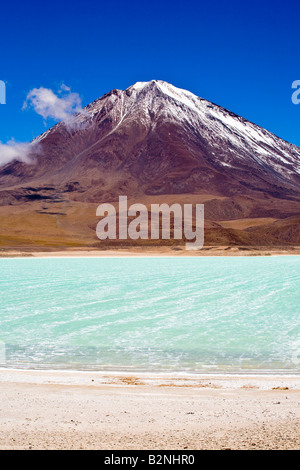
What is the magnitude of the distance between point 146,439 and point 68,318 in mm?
10867

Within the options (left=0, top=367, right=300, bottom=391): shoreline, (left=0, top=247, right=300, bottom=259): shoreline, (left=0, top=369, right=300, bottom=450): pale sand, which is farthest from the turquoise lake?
(left=0, top=247, right=300, bottom=259): shoreline

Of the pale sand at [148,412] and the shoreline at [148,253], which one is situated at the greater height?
the shoreline at [148,253]

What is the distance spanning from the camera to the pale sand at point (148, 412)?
4.97 metres

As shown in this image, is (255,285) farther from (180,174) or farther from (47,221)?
(180,174)

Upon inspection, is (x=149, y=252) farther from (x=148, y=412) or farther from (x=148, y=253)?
(x=148, y=412)

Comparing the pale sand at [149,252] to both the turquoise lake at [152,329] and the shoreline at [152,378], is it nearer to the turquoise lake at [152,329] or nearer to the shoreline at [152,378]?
the turquoise lake at [152,329]

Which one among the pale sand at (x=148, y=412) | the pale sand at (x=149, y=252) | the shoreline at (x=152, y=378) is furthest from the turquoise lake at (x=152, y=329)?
the pale sand at (x=149, y=252)

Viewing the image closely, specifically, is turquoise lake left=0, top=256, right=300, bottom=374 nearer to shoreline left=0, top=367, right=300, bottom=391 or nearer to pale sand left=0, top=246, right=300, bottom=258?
shoreline left=0, top=367, right=300, bottom=391

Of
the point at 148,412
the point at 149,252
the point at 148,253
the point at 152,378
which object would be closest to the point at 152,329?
the point at 152,378

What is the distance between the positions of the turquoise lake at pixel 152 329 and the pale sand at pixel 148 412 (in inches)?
55.5

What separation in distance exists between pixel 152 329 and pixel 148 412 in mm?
7642

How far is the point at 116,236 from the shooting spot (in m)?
98.5

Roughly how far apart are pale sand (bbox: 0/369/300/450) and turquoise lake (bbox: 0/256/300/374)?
141 centimetres

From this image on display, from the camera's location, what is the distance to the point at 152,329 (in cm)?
1371
